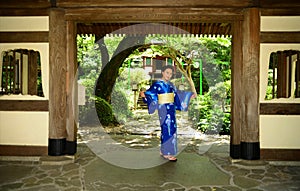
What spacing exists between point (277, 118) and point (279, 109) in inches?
6.7

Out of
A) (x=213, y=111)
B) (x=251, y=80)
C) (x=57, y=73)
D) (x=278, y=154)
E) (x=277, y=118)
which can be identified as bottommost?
(x=278, y=154)

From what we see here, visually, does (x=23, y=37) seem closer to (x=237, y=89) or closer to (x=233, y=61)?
(x=233, y=61)

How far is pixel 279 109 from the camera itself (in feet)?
19.0

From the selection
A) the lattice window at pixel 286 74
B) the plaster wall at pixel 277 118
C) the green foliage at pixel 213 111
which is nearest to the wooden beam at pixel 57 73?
the plaster wall at pixel 277 118

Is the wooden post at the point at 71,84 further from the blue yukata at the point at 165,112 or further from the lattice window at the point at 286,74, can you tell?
the lattice window at the point at 286,74

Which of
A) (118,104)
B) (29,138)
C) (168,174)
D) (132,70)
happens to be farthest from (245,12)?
(132,70)

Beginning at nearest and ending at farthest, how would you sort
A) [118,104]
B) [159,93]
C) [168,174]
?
[168,174] → [159,93] → [118,104]

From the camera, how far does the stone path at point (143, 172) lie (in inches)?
177

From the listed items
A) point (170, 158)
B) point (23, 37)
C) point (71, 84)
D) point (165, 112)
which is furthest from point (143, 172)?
point (23, 37)

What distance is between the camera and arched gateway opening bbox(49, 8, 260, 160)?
5695mm

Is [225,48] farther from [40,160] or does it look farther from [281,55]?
[40,160]

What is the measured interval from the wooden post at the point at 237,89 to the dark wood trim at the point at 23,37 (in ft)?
11.7

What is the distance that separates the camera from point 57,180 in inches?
188

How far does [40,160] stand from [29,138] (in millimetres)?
542
